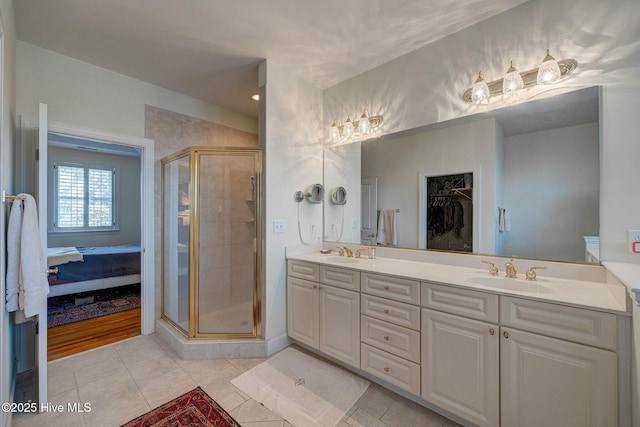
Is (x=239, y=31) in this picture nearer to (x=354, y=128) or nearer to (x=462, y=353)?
(x=354, y=128)

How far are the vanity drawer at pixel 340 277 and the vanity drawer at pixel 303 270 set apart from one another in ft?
0.24

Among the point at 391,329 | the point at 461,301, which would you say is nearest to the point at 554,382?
the point at 461,301

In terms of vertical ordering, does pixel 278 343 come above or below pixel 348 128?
below

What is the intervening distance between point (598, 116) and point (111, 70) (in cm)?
392

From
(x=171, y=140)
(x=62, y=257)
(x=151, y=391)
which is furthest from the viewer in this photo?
(x=62, y=257)

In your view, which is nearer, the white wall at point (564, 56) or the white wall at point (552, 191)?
the white wall at point (564, 56)

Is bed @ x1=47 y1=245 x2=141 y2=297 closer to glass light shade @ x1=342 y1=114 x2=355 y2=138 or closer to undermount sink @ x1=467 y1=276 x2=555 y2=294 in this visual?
glass light shade @ x1=342 y1=114 x2=355 y2=138

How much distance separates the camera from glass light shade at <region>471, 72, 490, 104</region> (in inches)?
74.3

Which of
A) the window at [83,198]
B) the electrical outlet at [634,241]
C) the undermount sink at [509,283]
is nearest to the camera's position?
the electrical outlet at [634,241]

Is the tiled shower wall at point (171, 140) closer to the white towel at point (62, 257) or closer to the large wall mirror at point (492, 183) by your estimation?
the large wall mirror at point (492, 183)

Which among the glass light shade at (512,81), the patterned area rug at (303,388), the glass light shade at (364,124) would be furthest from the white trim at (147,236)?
the glass light shade at (512,81)

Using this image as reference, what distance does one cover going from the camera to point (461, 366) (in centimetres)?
154

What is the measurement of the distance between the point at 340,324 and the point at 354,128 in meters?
1.84

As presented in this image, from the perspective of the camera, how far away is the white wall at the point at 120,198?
496 centimetres
